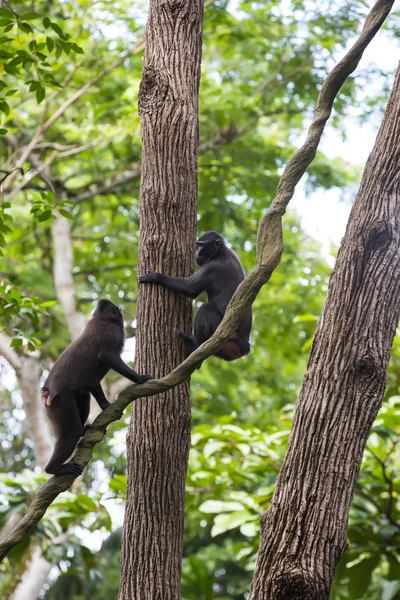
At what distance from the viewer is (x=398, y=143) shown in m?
3.19

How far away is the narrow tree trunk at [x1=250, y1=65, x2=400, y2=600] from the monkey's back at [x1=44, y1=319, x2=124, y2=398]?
1.69m

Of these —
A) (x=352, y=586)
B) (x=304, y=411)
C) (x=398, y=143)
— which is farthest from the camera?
(x=352, y=586)

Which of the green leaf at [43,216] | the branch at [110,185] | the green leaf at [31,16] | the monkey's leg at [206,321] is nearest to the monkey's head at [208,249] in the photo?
the monkey's leg at [206,321]

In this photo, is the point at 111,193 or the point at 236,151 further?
the point at 111,193

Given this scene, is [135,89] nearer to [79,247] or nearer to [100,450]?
[79,247]

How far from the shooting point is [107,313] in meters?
4.68

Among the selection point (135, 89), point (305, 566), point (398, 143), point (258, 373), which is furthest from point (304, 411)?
point (258, 373)

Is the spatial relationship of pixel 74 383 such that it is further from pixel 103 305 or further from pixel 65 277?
pixel 65 277

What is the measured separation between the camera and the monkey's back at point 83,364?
4227 millimetres

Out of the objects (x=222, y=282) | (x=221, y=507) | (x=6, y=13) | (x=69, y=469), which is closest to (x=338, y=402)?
(x=69, y=469)

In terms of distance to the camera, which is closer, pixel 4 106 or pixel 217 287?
pixel 4 106

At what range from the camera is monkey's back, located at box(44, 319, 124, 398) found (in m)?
4.23

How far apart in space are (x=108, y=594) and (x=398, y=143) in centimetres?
1121

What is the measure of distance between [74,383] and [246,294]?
1.53 metres
